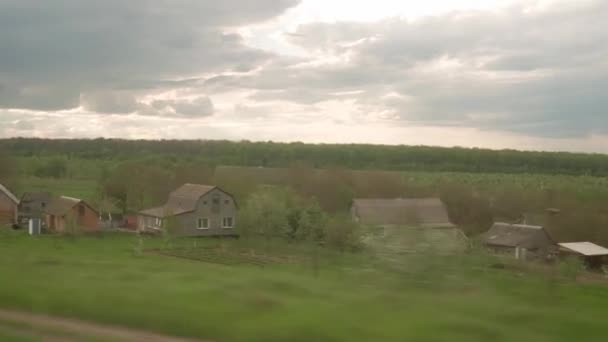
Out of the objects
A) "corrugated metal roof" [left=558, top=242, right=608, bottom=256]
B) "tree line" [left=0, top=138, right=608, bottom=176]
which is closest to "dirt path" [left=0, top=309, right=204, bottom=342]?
"corrugated metal roof" [left=558, top=242, right=608, bottom=256]

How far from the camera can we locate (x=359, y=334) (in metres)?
7.35

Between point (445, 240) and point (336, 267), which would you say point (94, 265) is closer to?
point (336, 267)

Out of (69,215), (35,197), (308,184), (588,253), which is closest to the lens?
(588,253)

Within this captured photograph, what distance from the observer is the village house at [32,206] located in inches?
1972

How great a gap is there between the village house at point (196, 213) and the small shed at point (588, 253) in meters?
23.9

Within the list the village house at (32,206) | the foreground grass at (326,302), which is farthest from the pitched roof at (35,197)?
the foreground grass at (326,302)

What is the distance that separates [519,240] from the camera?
1563 inches

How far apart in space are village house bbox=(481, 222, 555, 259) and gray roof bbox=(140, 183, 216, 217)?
2058 centimetres

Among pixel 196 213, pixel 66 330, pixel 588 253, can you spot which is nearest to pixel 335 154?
pixel 196 213

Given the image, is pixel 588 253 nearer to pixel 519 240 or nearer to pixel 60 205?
pixel 519 240

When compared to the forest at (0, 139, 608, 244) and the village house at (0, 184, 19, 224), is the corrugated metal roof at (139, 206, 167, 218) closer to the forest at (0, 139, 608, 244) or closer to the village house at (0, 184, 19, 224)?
the forest at (0, 139, 608, 244)

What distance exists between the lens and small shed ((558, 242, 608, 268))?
3581cm

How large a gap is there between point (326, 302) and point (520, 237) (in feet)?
112

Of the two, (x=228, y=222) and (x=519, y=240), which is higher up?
(x=519, y=240)
